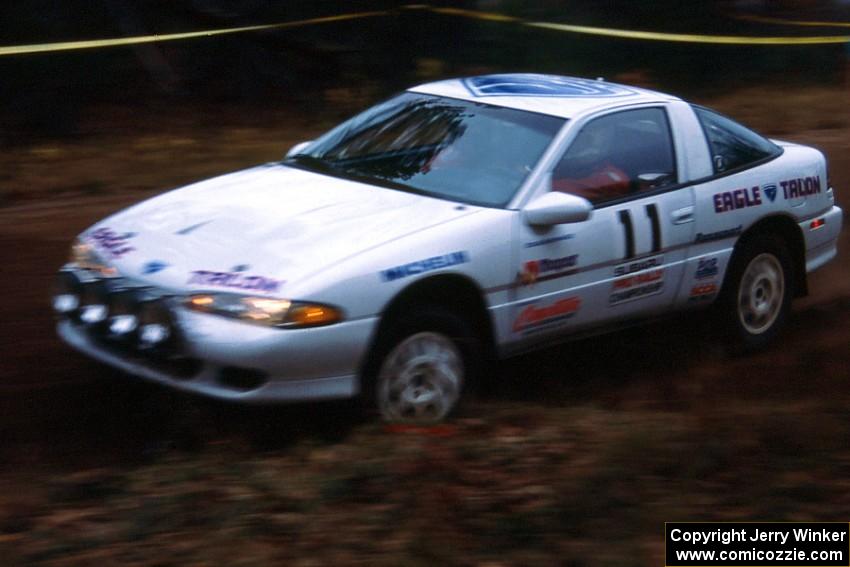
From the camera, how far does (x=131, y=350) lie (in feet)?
18.0

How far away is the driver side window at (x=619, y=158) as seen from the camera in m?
6.40

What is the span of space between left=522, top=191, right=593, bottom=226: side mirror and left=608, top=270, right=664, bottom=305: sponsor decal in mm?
613

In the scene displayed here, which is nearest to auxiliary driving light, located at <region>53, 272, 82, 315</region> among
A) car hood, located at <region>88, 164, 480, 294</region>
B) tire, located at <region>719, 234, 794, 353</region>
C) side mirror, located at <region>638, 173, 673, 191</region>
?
car hood, located at <region>88, 164, 480, 294</region>

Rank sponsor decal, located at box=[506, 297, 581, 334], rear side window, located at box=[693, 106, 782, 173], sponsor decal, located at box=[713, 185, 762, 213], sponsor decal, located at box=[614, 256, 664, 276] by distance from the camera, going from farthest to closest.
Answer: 1. rear side window, located at box=[693, 106, 782, 173]
2. sponsor decal, located at box=[713, 185, 762, 213]
3. sponsor decal, located at box=[614, 256, 664, 276]
4. sponsor decal, located at box=[506, 297, 581, 334]

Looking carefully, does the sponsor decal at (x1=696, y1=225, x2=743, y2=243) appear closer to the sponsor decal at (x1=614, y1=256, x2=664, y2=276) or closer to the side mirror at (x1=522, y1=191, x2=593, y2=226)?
the sponsor decal at (x1=614, y1=256, x2=664, y2=276)

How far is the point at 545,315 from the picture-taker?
6195 millimetres

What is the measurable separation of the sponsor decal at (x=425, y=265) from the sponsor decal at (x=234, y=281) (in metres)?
0.48

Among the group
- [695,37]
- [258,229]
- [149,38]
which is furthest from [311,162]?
[695,37]

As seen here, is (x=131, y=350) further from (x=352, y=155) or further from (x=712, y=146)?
(x=712, y=146)

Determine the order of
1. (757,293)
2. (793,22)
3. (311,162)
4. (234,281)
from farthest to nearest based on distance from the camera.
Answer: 1. (793,22)
2. (757,293)
3. (311,162)
4. (234,281)

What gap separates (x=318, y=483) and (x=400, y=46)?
9.88m

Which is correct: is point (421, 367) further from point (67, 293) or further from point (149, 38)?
point (149, 38)

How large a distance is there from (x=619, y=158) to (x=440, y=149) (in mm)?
941

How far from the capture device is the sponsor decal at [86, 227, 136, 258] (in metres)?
5.80
